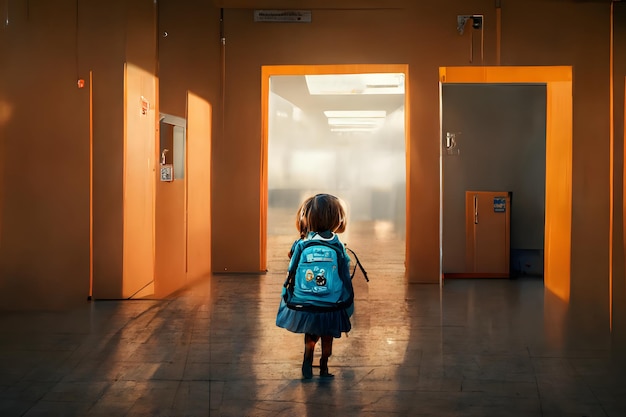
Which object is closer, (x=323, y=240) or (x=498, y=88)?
(x=323, y=240)

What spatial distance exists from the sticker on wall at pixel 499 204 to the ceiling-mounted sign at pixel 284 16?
3919 millimetres

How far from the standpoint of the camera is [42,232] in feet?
12.7

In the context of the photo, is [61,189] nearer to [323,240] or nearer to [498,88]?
[323,240]

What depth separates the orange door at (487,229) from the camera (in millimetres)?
6988

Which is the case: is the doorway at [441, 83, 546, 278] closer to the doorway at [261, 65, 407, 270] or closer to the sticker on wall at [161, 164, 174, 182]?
the doorway at [261, 65, 407, 270]

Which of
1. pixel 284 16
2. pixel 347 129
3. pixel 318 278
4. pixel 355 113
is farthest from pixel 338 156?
pixel 318 278

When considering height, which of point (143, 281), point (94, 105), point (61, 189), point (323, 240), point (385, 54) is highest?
point (385, 54)

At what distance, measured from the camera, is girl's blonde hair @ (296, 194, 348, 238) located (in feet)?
10.5

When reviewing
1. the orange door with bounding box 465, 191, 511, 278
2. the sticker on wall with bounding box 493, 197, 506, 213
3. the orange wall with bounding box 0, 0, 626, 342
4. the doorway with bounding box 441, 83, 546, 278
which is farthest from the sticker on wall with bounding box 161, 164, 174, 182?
the sticker on wall with bounding box 493, 197, 506, 213

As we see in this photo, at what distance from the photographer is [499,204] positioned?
701 cm

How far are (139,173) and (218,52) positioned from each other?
732 mm

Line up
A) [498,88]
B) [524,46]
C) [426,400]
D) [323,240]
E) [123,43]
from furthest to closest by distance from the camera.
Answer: [498,88], [123,43], [524,46], [323,240], [426,400]

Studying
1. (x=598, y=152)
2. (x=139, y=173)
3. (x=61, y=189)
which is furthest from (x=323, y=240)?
(x=61, y=189)

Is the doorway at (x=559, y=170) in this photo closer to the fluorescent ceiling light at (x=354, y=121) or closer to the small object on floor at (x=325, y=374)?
the fluorescent ceiling light at (x=354, y=121)
